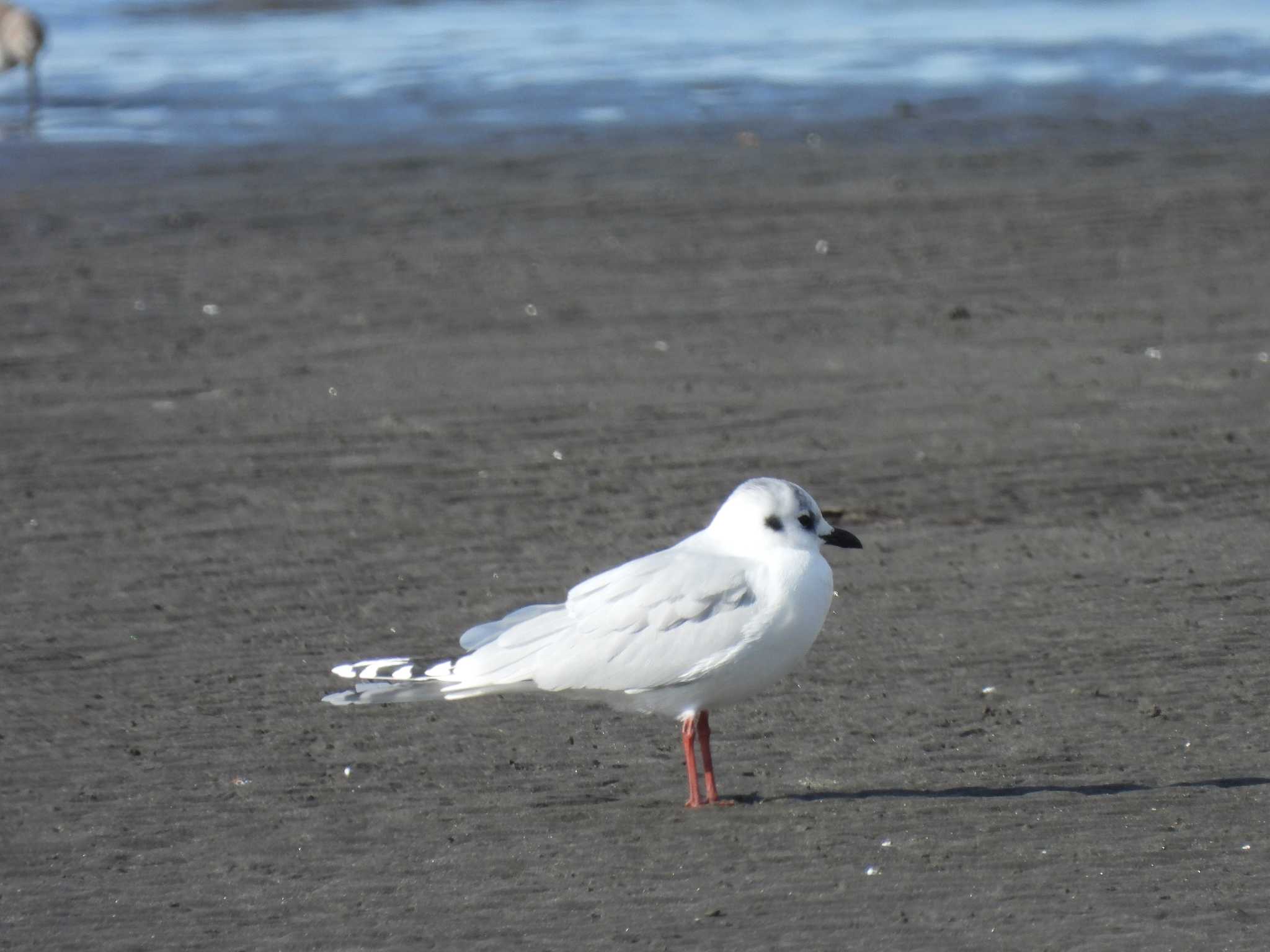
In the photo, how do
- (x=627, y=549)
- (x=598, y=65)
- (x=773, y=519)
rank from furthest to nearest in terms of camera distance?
(x=598, y=65) → (x=627, y=549) → (x=773, y=519)

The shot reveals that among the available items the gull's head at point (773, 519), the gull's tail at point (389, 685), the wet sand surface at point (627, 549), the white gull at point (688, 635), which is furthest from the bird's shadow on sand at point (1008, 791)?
the gull's tail at point (389, 685)

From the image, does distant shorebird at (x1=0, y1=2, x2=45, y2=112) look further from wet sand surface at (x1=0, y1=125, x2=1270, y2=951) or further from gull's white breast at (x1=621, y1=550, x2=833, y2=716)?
gull's white breast at (x1=621, y1=550, x2=833, y2=716)

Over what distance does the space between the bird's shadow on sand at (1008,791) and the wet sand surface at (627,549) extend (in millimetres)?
15

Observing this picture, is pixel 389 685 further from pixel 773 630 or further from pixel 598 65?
pixel 598 65

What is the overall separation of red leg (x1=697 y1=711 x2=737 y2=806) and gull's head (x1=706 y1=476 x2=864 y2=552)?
0.47 metres

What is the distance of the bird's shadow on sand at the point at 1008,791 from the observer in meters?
5.22

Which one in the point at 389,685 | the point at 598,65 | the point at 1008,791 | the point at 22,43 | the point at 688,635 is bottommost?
the point at 598,65

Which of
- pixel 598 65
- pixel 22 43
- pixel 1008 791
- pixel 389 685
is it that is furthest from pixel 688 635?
pixel 598 65

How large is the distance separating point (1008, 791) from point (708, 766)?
77 centimetres

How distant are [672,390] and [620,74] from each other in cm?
1187

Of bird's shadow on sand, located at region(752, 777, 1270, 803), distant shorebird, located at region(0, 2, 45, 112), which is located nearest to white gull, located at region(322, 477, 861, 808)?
bird's shadow on sand, located at region(752, 777, 1270, 803)

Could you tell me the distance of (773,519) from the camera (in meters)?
5.19

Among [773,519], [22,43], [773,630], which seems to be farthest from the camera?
[22,43]

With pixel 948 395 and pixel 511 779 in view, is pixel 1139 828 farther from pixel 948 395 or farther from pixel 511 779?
pixel 948 395
